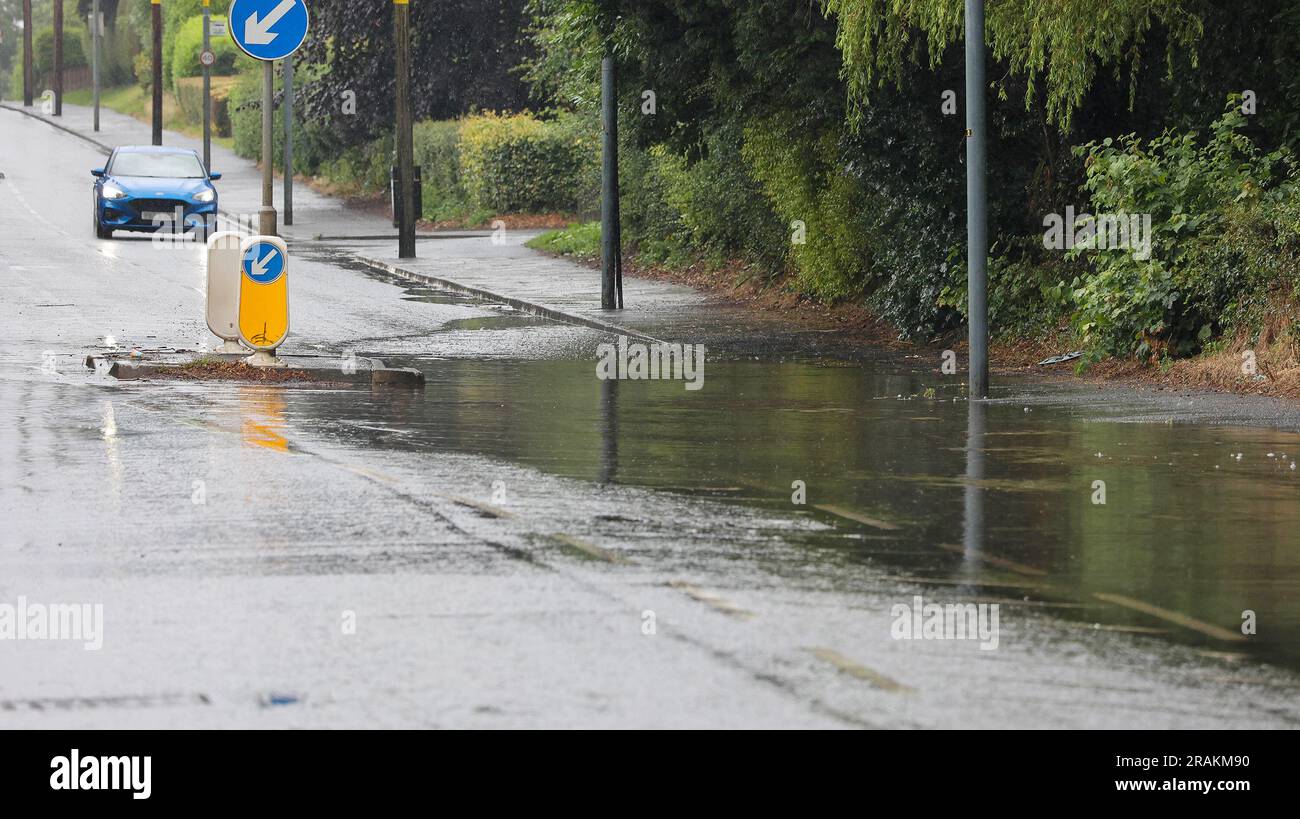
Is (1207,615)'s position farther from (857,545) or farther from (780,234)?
(780,234)

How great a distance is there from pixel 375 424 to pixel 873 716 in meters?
8.67

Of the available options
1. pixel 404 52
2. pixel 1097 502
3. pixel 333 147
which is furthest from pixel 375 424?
pixel 333 147

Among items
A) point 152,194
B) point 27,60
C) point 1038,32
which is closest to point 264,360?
point 1038,32

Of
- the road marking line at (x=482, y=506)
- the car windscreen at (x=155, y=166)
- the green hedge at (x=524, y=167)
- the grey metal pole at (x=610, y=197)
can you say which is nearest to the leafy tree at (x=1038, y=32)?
the grey metal pole at (x=610, y=197)

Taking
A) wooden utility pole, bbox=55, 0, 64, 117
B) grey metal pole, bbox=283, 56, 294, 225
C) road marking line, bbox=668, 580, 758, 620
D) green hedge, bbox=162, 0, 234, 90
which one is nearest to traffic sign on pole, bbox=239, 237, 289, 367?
road marking line, bbox=668, 580, 758, 620

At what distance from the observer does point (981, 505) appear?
37.1ft

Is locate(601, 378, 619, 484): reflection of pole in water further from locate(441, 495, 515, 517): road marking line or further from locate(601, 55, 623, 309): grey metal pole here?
locate(601, 55, 623, 309): grey metal pole

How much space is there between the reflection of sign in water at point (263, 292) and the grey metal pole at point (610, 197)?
8.38m

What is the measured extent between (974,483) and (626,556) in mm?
3206

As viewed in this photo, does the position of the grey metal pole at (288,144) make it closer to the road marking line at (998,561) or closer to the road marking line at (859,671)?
the road marking line at (998,561)

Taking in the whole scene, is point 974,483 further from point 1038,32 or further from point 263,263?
point 263,263

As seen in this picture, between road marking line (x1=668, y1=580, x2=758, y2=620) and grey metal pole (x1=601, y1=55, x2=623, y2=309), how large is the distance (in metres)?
17.4

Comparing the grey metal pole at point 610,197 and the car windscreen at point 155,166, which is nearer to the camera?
the grey metal pole at point 610,197

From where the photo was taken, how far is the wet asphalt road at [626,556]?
7.14m
